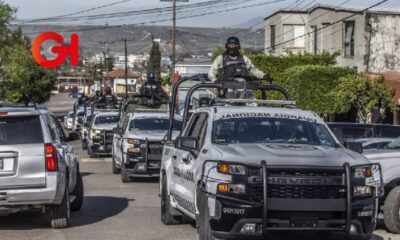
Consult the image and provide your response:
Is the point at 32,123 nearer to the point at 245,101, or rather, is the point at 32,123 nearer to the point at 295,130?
the point at 245,101

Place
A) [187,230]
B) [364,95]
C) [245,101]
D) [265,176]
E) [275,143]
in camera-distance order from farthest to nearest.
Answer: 1. [364,95]
2. [187,230]
3. [245,101]
4. [275,143]
5. [265,176]

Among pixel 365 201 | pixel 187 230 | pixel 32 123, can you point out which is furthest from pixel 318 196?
pixel 32 123

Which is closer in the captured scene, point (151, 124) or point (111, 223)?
point (111, 223)

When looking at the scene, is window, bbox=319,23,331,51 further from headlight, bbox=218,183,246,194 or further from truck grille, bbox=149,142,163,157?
headlight, bbox=218,183,246,194

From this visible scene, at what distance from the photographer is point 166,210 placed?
13.8m

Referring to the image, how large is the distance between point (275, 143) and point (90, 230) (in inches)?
144

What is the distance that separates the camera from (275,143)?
36.8ft

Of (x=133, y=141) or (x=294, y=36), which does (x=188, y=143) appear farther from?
(x=294, y=36)

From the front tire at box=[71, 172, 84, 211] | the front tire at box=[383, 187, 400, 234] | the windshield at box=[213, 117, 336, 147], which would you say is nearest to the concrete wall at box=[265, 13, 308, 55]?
the front tire at box=[71, 172, 84, 211]

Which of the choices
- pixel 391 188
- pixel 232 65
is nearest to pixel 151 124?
pixel 232 65

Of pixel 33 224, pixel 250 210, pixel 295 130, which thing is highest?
pixel 295 130

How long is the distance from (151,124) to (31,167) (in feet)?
38.6

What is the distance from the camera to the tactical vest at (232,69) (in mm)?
15156

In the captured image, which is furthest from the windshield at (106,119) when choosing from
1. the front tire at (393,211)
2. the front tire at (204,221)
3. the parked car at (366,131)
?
the front tire at (204,221)
